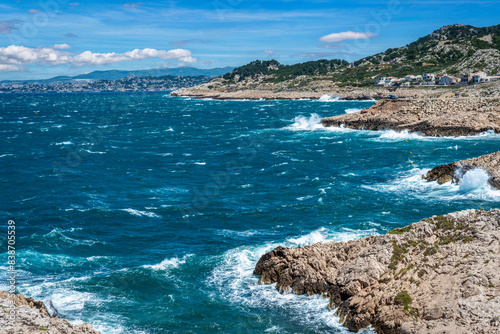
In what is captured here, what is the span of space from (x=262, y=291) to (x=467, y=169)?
103ft

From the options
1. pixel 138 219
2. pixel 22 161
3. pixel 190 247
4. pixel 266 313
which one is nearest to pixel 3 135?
pixel 22 161

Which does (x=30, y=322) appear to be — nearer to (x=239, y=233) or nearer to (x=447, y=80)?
(x=239, y=233)

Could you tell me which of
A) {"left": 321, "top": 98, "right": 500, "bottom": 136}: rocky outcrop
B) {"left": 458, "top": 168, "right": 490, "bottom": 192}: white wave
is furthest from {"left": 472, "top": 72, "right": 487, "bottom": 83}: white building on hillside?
{"left": 458, "top": 168, "right": 490, "bottom": 192}: white wave

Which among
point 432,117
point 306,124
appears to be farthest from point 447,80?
point 432,117

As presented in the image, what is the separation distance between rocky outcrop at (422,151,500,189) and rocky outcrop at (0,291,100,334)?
1646 inches

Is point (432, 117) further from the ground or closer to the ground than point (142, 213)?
further from the ground

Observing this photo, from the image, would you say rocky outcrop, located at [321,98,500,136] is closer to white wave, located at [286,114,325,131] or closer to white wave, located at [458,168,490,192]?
white wave, located at [286,114,325,131]

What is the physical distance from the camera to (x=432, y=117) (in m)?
89.6

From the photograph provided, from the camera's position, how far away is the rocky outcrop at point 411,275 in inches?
819

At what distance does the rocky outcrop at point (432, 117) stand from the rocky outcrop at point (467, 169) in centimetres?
3548

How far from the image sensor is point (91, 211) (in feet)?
149

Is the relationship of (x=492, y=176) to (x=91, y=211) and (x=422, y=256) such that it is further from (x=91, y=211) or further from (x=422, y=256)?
(x=91, y=211)

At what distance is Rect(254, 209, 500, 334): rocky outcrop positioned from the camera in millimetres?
20812

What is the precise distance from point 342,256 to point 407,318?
6.76 meters
